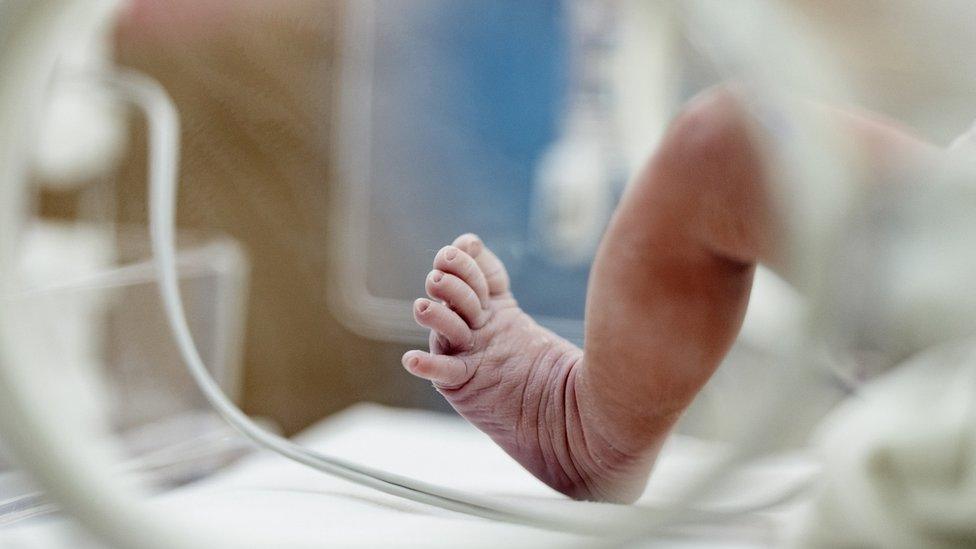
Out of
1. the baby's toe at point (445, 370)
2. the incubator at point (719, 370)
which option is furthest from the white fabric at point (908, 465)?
the baby's toe at point (445, 370)

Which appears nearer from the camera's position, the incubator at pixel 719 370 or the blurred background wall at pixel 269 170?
the incubator at pixel 719 370

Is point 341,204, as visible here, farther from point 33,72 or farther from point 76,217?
point 33,72

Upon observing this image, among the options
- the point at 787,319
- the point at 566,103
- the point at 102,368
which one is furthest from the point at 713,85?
the point at 102,368

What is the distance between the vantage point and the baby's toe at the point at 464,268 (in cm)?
31

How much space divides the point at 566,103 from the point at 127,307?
41 centimetres

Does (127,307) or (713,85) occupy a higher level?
(713,85)

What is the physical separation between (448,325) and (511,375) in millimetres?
31

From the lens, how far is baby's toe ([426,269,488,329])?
31 centimetres

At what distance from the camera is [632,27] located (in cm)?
37

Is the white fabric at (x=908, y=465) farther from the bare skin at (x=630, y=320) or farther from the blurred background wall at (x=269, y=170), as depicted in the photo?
the blurred background wall at (x=269, y=170)

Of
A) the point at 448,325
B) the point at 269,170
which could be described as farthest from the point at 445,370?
the point at 269,170

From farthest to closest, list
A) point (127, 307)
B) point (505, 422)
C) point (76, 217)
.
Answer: point (76, 217) → point (127, 307) → point (505, 422)

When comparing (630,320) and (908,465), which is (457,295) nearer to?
(630,320)

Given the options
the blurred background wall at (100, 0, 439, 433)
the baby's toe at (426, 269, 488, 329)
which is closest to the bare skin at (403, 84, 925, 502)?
the baby's toe at (426, 269, 488, 329)
